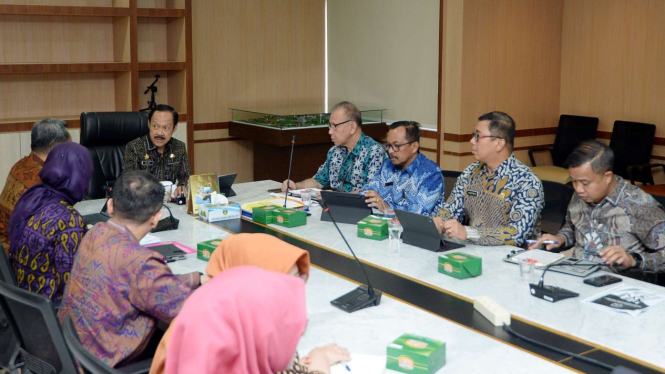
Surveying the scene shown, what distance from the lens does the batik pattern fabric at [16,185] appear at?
3227 mm

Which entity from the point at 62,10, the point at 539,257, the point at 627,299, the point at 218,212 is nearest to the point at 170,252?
the point at 218,212

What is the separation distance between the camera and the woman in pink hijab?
1.31 meters

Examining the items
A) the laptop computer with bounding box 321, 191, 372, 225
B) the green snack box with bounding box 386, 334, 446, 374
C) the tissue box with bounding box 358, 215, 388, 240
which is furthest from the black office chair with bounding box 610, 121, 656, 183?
the green snack box with bounding box 386, 334, 446, 374

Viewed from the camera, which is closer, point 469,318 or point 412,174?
point 469,318

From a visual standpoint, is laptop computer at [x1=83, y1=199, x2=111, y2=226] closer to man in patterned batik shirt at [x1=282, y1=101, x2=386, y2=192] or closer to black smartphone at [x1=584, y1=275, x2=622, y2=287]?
man in patterned batik shirt at [x1=282, y1=101, x2=386, y2=192]

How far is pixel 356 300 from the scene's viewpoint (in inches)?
93.5

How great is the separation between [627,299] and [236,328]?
5.30 ft

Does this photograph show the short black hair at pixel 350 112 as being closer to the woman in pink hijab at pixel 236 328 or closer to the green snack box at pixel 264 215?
the green snack box at pixel 264 215

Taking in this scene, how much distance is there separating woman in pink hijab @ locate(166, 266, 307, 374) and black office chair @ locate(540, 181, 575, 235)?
234cm

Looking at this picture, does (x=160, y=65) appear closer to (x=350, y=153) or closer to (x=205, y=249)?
(x=350, y=153)

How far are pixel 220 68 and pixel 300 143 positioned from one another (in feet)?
3.84

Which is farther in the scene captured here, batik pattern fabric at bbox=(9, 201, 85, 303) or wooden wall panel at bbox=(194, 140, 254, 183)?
wooden wall panel at bbox=(194, 140, 254, 183)

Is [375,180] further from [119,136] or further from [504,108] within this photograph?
[504,108]

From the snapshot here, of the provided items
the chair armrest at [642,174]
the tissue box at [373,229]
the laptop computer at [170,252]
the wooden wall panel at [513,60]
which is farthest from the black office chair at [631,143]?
the laptop computer at [170,252]
